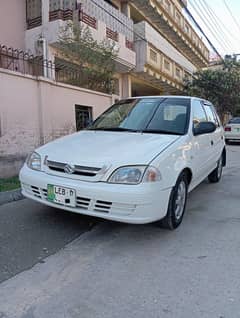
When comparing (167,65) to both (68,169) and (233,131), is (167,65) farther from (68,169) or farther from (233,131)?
(68,169)

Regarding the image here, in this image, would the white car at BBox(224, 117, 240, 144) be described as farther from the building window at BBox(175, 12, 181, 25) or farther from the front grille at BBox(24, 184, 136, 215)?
the front grille at BBox(24, 184, 136, 215)

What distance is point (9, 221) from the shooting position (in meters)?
3.90

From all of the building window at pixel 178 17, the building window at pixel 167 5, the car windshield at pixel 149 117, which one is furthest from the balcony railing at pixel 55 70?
the building window at pixel 178 17

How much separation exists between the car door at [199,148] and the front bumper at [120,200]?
1154mm

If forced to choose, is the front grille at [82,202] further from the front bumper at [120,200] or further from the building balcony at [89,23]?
the building balcony at [89,23]

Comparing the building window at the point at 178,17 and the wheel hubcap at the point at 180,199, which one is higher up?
the building window at the point at 178,17

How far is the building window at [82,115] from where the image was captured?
8.55 meters

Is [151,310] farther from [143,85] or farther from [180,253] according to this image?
[143,85]

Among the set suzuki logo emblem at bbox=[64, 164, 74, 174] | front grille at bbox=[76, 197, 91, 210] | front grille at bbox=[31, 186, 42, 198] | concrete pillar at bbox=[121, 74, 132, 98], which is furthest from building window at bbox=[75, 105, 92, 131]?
concrete pillar at bbox=[121, 74, 132, 98]

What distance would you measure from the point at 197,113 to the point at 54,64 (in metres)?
5.53

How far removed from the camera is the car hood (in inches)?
125

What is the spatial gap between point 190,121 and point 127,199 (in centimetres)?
180

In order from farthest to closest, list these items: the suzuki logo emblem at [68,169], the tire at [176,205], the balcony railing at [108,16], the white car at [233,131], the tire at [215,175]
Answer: the white car at [233,131]
the balcony railing at [108,16]
the tire at [215,175]
the tire at [176,205]
the suzuki logo emblem at [68,169]

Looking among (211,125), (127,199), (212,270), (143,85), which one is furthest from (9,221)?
(143,85)
